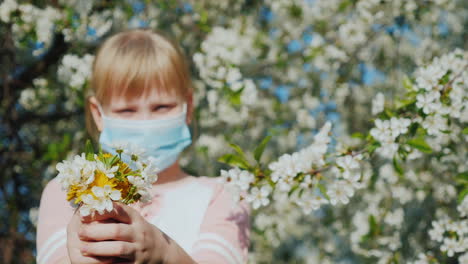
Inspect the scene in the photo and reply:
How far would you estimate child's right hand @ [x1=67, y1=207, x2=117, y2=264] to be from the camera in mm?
1002

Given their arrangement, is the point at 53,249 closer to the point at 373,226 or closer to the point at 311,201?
the point at 311,201

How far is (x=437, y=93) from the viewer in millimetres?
1648

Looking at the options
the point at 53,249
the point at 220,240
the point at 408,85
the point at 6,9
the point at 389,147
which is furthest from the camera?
the point at 6,9

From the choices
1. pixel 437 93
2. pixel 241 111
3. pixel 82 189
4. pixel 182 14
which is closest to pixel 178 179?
pixel 82 189

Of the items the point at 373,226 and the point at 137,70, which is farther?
the point at 373,226

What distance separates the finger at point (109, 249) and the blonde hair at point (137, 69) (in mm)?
649

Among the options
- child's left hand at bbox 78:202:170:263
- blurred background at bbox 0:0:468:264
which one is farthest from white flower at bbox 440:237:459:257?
child's left hand at bbox 78:202:170:263

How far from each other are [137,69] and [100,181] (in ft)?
2.12

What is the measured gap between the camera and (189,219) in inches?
58.6

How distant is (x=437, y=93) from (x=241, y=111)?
1.62 metres

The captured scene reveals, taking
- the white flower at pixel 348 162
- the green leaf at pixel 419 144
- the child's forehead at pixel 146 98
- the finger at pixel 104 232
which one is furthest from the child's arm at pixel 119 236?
the green leaf at pixel 419 144

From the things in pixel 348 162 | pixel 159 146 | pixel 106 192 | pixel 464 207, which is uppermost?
pixel 106 192

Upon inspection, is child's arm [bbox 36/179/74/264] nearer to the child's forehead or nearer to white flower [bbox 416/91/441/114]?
the child's forehead

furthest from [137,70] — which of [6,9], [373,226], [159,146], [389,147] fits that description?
[373,226]
